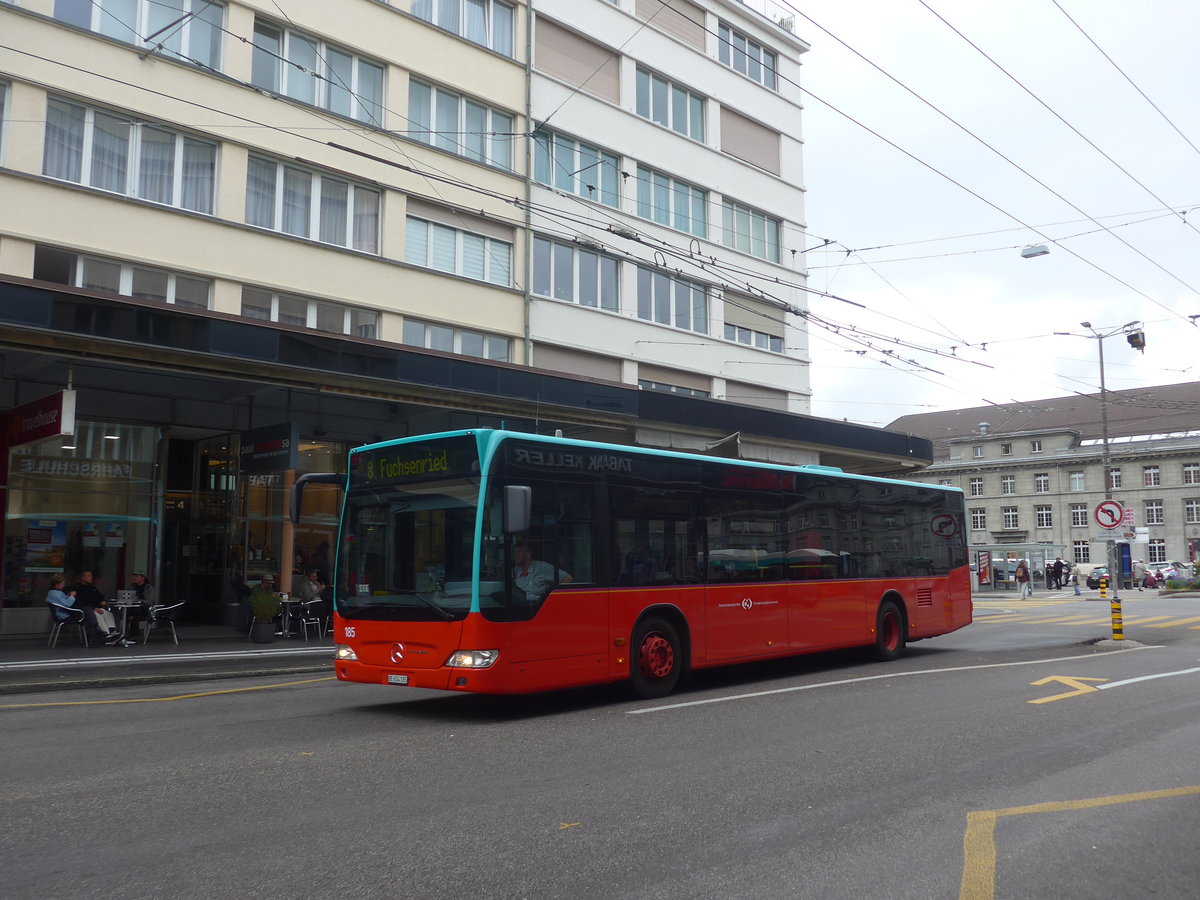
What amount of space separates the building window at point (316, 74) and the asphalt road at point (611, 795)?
14.1 meters

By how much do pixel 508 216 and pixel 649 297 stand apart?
19.2 feet

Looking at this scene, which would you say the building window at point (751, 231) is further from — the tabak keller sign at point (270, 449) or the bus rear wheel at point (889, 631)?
the bus rear wheel at point (889, 631)

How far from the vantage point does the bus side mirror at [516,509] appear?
9367mm

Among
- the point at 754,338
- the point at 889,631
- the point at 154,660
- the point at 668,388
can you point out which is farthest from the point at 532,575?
the point at 754,338

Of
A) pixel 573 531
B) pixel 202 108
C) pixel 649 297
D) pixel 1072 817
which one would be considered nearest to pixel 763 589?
pixel 573 531

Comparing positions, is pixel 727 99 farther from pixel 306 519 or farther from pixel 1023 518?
pixel 1023 518

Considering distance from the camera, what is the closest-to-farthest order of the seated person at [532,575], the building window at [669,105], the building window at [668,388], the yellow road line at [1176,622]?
the seated person at [532,575], the yellow road line at [1176,622], the building window at [668,388], the building window at [669,105]

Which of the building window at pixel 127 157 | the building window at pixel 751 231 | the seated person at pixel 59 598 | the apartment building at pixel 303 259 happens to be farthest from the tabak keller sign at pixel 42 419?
the building window at pixel 751 231

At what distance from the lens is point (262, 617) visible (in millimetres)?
18609

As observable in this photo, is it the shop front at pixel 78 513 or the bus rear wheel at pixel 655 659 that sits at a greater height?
the shop front at pixel 78 513

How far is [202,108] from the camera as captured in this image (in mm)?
20094

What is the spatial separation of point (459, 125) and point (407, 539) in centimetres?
1705

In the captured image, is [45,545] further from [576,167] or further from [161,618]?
[576,167]

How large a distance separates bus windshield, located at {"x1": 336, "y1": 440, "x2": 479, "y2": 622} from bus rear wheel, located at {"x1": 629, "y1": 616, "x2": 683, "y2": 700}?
2353mm
